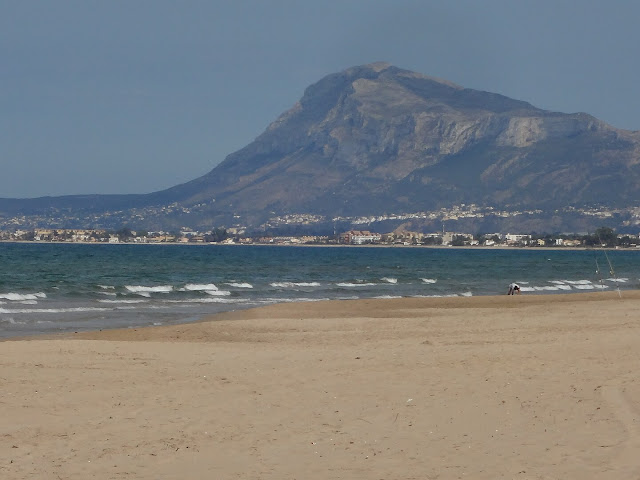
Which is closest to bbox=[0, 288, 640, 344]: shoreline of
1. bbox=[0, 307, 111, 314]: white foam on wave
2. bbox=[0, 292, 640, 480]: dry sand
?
bbox=[0, 307, 111, 314]: white foam on wave

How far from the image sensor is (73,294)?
41281 mm

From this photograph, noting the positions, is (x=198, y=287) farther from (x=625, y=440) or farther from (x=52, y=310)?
(x=625, y=440)

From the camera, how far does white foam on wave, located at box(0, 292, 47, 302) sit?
38.0 m

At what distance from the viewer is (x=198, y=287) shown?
159ft

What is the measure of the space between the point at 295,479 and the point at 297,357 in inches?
303

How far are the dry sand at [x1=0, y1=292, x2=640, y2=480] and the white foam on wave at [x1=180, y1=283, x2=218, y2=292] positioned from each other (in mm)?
26415

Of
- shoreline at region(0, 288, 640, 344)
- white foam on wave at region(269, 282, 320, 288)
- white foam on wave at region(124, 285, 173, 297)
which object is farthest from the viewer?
white foam on wave at region(269, 282, 320, 288)

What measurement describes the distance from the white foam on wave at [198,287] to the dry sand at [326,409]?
86.7 feet

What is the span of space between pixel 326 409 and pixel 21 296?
29.6 m

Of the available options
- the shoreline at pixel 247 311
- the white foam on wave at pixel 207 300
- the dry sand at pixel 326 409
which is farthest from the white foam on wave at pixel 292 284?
the dry sand at pixel 326 409

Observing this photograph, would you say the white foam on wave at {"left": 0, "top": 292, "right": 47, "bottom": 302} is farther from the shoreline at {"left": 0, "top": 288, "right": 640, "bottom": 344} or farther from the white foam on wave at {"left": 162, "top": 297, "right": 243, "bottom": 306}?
the shoreline at {"left": 0, "top": 288, "right": 640, "bottom": 344}

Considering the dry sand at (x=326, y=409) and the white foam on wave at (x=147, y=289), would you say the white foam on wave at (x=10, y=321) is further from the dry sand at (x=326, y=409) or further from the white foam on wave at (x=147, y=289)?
the white foam on wave at (x=147, y=289)

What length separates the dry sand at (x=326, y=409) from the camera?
947 centimetres

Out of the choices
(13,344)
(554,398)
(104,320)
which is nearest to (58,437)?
(554,398)
